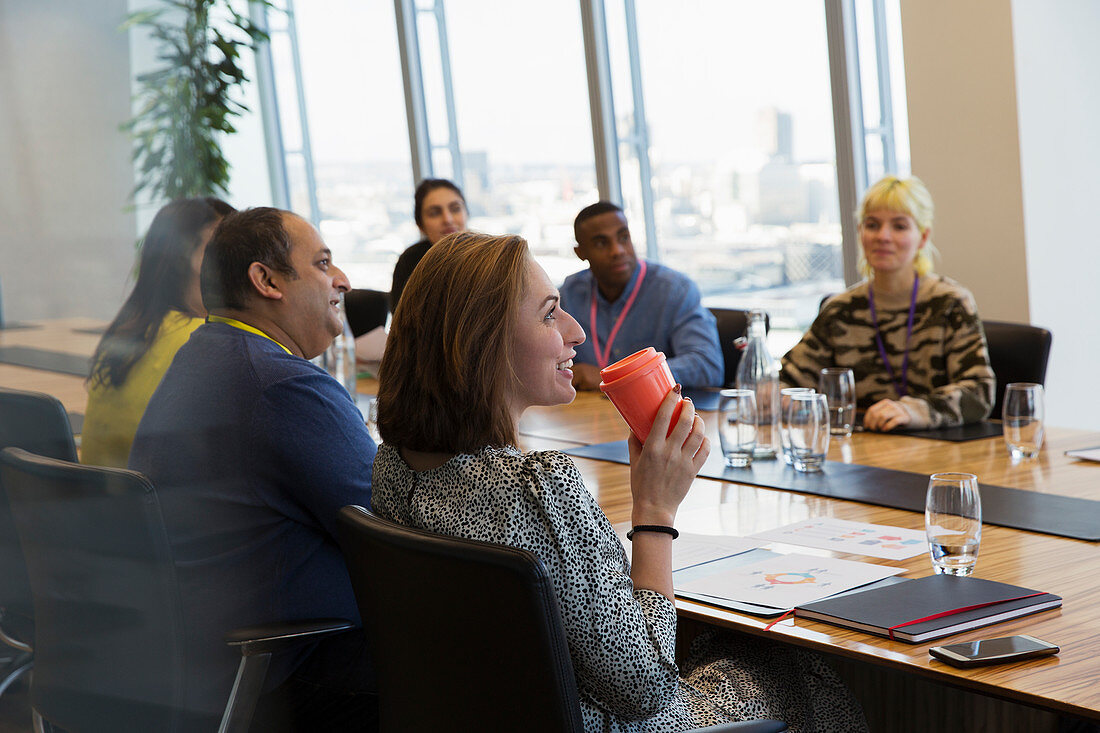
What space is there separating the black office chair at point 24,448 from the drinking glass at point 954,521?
1.65 m

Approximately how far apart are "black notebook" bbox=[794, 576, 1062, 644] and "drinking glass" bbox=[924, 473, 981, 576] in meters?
0.03

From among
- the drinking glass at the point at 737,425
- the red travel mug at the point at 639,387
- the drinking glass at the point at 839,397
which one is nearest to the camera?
the red travel mug at the point at 639,387

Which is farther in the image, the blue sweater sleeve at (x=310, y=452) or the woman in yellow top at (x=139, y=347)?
the woman in yellow top at (x=139, y=347)

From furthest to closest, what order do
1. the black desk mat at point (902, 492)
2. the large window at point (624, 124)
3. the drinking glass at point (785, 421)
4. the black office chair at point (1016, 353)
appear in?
the large window at point (624, 124)
the black office chair at point (1016, 353)
the drinking glass at point (785, 421)
the black desk mat at point (902, 492)

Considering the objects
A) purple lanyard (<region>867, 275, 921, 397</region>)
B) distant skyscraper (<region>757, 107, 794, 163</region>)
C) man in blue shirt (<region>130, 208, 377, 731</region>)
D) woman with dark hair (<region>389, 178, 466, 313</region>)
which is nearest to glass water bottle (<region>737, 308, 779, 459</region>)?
purple lanyard (<region>867, 275, 921, 397</region>)

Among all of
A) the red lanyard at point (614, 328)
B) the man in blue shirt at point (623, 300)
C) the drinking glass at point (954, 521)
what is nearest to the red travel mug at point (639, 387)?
the drinking glass at point (954, 521)

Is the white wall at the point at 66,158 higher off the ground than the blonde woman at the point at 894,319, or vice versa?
the white wall at the point at 66,158

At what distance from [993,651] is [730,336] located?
8.85 ft

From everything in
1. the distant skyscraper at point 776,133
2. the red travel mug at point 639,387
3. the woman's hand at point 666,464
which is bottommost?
the woman's hand at point 666,464

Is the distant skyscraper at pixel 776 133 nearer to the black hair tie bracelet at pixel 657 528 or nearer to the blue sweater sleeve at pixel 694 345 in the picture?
the blue sweater sleeve at pixel 694 345

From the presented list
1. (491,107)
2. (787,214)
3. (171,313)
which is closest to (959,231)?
(787,214)

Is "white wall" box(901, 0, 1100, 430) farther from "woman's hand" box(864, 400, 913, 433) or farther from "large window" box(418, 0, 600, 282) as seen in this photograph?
"large window" box(418, 0, 600, 282)

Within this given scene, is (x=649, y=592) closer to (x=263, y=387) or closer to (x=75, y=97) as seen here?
(x=263, y=387)

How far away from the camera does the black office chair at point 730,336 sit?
3.91m
